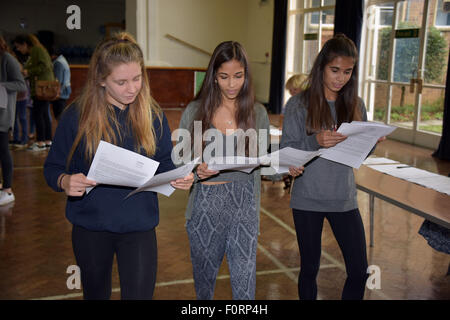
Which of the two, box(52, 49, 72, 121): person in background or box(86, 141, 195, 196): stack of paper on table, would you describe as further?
box(52, 49, 72, 121): person in background

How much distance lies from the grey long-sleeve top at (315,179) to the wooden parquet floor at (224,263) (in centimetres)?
104

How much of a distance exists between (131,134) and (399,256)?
2.73 m

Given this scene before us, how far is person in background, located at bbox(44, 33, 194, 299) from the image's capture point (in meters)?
1.64

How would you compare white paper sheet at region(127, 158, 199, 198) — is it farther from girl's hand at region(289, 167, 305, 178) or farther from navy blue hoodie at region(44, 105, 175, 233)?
girl's hand at region(289, 167, 305, 178)

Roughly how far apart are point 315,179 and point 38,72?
600 cm

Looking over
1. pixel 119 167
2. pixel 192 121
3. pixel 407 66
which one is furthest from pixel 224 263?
pixel 407 66

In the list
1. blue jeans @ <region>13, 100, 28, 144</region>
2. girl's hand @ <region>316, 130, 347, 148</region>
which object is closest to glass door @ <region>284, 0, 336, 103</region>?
blue jeans @ <region>13, 100, 28, 144</region>

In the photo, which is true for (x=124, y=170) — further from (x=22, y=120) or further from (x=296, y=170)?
(x=22, y=120)

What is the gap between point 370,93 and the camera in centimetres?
998

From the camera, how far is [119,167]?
1.58m

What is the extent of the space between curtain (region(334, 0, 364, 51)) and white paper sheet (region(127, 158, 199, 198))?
8.64 metres

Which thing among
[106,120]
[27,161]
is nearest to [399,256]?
[106,120]

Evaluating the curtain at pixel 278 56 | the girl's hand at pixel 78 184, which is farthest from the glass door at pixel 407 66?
the girl's hand at pixel 78 184

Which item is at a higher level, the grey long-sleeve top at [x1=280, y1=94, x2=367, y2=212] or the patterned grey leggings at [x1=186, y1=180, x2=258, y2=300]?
the grey long-sleeve top at [x1=280, y1=94, x2=367, y2=212]
